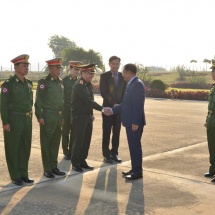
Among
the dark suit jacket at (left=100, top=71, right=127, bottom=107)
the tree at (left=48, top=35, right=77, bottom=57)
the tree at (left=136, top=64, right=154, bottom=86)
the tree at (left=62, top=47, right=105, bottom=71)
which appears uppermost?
the tree at (left=48, top=35, right=77, bottom=57)

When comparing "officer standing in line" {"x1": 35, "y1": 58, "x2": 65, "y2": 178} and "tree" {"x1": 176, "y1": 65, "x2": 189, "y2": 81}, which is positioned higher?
"tree" {"x1": 176, "y1": 65, "x2": 189, "y2": 81}

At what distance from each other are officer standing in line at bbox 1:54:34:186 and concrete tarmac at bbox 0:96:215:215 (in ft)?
0.85

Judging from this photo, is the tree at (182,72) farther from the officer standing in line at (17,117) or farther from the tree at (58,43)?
the tree at (58,43)

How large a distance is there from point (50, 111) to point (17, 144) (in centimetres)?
76

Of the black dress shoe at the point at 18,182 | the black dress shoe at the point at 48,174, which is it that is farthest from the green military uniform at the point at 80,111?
the black dress shoe at the point at 18,182

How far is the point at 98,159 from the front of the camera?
7.59m

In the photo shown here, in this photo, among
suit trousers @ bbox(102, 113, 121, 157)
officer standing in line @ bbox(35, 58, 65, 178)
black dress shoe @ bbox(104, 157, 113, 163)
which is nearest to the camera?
officer standing in line @ bbox(35, 58, 65, 178)

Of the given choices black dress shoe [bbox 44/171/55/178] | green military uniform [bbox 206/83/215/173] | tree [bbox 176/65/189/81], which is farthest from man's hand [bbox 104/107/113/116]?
tree [bbox 176/65/189/81]

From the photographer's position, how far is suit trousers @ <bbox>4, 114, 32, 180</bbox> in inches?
228

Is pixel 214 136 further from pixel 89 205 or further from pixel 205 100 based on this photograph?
pixel 205 100

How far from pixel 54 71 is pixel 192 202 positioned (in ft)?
9.51

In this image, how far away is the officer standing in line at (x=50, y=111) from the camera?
20.4 ft

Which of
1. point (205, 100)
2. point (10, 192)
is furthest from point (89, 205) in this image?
point (205, 100)

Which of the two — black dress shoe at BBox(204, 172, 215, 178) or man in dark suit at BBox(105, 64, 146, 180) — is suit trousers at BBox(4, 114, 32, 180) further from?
black dress shoe at BBox(204, 172, 215, 178)
